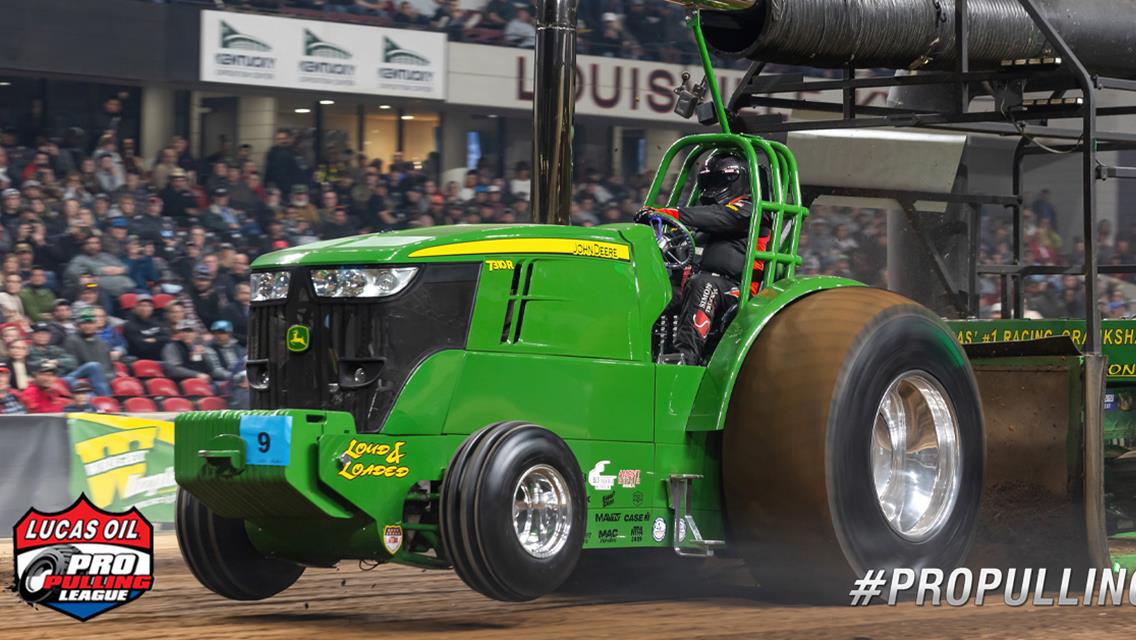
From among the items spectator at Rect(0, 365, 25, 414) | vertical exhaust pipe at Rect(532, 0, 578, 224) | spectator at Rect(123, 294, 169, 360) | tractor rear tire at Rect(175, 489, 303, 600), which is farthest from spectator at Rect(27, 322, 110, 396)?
tractor rear tire at Rect(175, 489, 303, 600)

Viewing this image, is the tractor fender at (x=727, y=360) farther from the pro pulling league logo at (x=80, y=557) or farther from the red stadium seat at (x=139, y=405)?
the red stadium seat at (x=139, y=405)

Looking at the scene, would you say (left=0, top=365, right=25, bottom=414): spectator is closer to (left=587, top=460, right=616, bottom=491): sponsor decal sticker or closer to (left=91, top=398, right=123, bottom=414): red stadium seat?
(left=91, top=398, right=123, bottom=414): red stadium seat

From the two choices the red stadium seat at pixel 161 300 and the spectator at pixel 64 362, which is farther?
the red stadium seat at pixel 161 300

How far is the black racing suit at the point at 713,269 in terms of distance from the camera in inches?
282

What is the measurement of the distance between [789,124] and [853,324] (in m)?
1.76

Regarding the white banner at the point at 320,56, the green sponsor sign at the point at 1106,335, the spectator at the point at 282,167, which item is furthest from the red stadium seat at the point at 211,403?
→ the green sponsor sign at the point at 1106,335

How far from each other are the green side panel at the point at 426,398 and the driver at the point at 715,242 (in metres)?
1.25

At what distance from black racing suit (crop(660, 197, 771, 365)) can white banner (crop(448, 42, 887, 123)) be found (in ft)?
44.3

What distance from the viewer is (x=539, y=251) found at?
21.5 ft

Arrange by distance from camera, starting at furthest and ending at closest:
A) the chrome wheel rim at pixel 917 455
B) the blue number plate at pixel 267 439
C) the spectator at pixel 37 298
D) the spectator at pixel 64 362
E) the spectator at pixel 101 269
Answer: the spectator at pixel 101 269
the spectator at pixel 37 298
the spectator at pixel 64 362
the chrome wheel rim at pixel 917 455
the blue number plate at pixel 267 439

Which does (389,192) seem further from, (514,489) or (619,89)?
(514,489)

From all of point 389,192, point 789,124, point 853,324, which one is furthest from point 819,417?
point 389,192

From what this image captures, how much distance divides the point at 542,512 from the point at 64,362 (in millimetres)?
7981

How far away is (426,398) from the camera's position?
6207 millimetres
